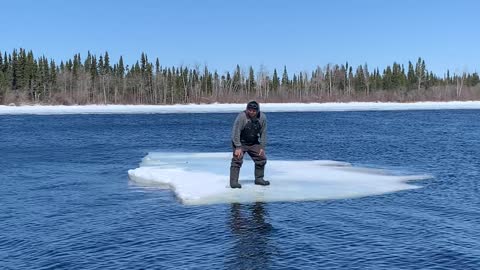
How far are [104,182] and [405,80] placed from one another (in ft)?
469

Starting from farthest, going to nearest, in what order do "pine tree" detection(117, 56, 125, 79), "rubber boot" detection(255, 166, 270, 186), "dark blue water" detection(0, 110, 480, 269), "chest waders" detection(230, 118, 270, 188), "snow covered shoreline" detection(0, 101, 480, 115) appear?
1. "pine tree" detection(117, 56, 125, 79)
2. "snow covered shoreline" detection(0, 101, 480, 115)
3. "rubber boot" detection(255, 166, 270, 186)
4. "chest waders" detection(230, 118, 270, 188)
5. "dark blue water" detection(0, 110, 480, 269)

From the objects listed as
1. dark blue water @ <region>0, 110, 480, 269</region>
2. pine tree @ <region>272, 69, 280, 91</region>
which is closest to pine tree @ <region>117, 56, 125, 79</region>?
pine tree @ <region>272, 69, 280, 91</region>

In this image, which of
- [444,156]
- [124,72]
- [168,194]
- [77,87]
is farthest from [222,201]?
[124,72]

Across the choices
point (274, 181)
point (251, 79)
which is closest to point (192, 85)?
point (251, 79)

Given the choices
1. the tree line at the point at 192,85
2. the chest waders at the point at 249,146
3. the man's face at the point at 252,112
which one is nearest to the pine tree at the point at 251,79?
the tree line at the point at 192,85

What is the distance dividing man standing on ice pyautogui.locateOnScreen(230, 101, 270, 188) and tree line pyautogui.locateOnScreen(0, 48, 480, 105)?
4129 inches

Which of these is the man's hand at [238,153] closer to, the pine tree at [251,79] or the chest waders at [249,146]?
the chest waders at [249,146]

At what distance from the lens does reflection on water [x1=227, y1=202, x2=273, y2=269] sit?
8.68m

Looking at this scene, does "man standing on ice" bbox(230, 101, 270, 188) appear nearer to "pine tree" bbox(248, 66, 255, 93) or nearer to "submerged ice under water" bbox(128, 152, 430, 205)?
"submerged ice under water" bbox(128, 152, 430, 205)

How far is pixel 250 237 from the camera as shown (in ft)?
33.2

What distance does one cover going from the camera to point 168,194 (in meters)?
14.4

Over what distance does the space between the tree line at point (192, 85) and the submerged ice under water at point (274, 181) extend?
101 m

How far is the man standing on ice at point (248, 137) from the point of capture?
13625 mm

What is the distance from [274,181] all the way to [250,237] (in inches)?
210
